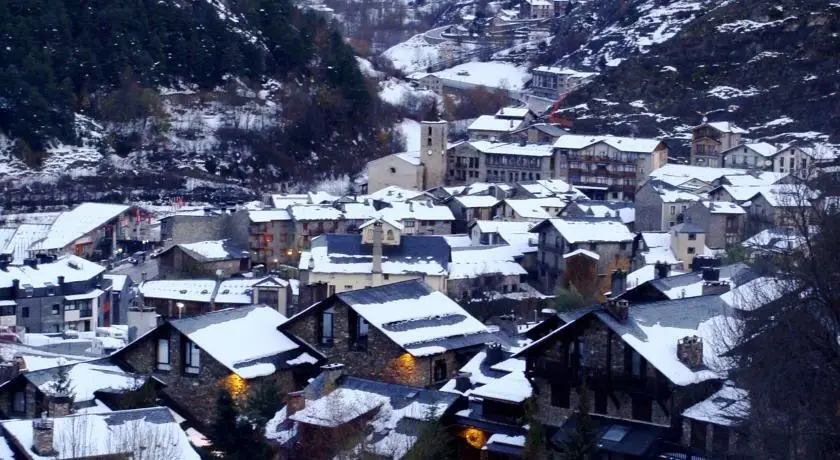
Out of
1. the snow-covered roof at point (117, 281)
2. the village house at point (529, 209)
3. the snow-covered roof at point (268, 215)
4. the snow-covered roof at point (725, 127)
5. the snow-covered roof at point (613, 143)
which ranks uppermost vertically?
the snow-covered roof at point (725, 127)

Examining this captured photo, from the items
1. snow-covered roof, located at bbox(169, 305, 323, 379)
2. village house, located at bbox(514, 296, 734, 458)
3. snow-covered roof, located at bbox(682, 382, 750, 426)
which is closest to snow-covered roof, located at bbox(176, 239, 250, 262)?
snow-covered roof, located at bbox(169, 305, 323, 379)

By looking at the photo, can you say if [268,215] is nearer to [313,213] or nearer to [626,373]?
[313,213]

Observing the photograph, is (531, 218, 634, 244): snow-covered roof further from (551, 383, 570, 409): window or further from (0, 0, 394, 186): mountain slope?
(0, 0, 394, 186): mountain slope

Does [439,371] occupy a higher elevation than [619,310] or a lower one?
lower

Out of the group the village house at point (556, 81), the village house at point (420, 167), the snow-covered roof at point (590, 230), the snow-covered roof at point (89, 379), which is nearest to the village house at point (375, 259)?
the snow-covered roof at point (590, 230)

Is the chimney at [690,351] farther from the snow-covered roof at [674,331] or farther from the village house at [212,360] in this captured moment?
the village house at [212,360]

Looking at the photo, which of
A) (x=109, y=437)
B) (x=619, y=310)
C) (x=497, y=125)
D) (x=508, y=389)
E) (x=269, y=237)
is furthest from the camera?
(x=497, y=125)

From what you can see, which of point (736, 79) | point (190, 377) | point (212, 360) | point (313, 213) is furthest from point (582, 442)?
point (736, 79)

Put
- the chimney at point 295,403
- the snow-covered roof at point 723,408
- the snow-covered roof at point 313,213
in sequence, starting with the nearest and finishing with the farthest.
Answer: the snow-covered roof at point 723,408
the chimney at point 295,403
the snow-covered roof at point 313,213
